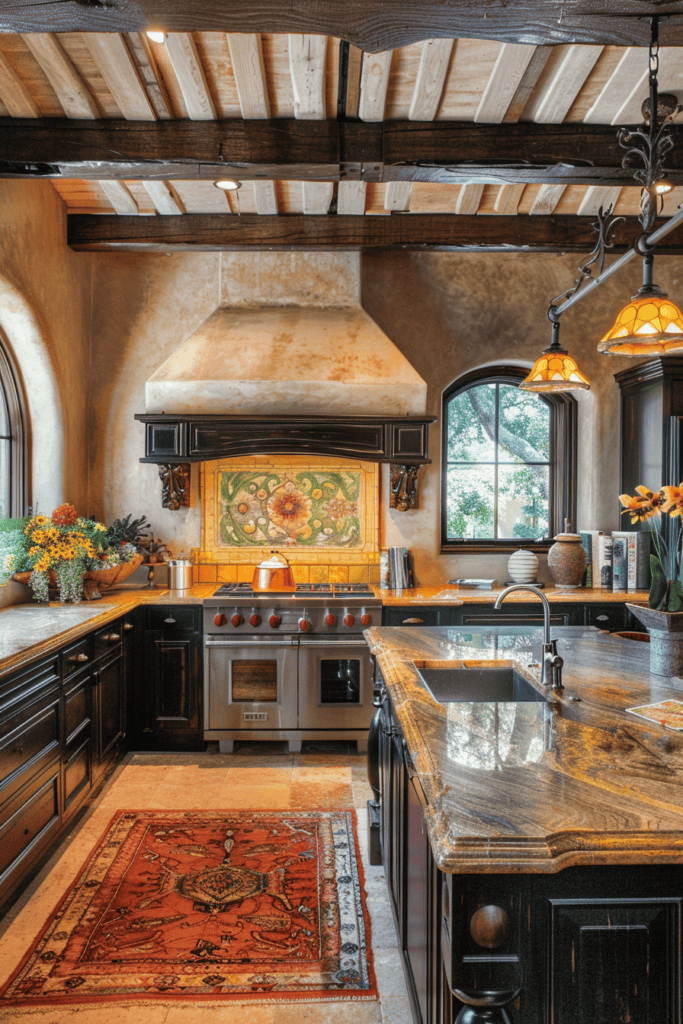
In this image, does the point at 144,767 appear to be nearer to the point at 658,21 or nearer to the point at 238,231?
the point at 238,231

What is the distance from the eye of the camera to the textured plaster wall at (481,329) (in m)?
5.45

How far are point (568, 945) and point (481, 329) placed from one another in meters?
4.69

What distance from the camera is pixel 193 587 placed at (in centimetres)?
518

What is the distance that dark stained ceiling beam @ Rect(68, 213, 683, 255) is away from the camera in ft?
15.8

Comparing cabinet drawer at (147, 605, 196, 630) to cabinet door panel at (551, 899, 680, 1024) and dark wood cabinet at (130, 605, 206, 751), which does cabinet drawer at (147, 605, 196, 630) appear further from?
cabinet door panel at (551, 899, 680, 1024)

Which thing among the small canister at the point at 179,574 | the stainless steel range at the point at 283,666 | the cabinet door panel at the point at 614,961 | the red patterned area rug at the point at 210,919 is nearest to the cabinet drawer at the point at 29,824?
the red patterned area rug at the point at 210,919

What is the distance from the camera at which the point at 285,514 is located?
5.42m

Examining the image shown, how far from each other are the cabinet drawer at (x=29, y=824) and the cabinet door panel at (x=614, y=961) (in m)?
2.17

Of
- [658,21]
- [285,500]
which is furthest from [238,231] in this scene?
[658,21]

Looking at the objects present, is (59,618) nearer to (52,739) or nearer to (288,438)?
(52,739)

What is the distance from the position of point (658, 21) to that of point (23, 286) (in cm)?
346

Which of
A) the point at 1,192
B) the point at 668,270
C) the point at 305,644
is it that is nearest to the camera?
the point at 1,192

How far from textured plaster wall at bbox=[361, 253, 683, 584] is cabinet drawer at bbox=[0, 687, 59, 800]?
2836mm

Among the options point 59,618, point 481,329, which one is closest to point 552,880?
point 59,618
